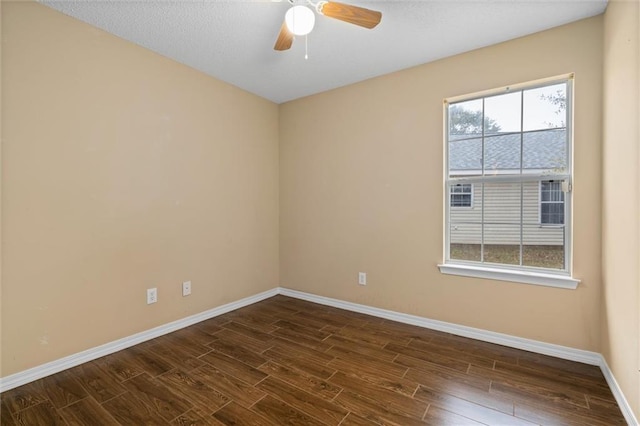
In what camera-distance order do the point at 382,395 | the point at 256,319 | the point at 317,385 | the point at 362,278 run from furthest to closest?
the point at 362,278
the point at 256,319
the point at 317,385
the point at 382,395

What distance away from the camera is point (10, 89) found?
1808 millimetres

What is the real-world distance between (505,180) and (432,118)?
2.74ft

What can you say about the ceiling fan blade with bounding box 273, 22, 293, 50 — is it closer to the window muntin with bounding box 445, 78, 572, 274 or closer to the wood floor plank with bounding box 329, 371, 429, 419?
the window muntin with bounding box 445, 78, 572, 274

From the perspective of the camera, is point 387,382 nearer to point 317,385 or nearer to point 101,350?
point 317,385

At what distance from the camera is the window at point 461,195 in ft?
8.59

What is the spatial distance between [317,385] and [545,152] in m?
2.44

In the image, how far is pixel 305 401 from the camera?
1715 mm

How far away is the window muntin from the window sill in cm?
8

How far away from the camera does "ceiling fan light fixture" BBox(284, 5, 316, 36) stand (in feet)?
5.43

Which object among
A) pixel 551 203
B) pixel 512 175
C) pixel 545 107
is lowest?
pixel 551 203

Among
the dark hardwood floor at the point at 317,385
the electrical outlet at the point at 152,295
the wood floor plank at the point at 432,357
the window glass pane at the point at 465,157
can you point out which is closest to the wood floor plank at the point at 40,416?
the dark hardwood floor at the point at 317,385

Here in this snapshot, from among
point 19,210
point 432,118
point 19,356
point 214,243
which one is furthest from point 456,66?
point 19,356

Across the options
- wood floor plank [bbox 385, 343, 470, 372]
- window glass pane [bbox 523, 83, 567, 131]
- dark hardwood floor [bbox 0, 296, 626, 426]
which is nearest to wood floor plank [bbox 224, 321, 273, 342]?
dark hardwood floor [bbox 0, 296, 626, 426]

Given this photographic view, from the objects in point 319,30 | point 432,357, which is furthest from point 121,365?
point 319,30
